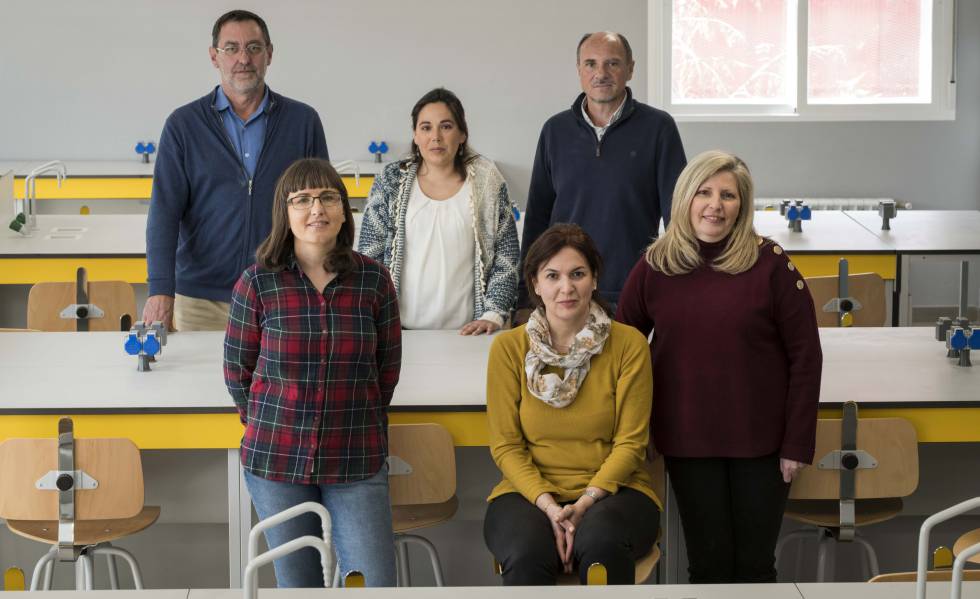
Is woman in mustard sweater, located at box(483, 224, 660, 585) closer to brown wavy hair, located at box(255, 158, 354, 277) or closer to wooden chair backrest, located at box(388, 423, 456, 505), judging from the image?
wooden chair backrest, located at box(388, 423, 456, 505)

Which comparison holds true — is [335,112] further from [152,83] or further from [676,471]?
[676,471]

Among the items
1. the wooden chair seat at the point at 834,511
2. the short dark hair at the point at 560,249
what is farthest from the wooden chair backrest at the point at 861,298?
the short dark hair at the point at 560,249

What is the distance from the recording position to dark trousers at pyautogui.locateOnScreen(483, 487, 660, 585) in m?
2.62

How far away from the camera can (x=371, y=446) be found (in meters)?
2.67

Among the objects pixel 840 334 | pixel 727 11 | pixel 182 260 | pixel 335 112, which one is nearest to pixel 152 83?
pixel 335 112

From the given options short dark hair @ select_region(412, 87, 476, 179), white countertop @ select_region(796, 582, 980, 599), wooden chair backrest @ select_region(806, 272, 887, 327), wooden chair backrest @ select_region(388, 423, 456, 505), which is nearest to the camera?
white countertop @ select_region(796, 582, 980, 599)

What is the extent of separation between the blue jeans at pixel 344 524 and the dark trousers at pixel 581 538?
248mm

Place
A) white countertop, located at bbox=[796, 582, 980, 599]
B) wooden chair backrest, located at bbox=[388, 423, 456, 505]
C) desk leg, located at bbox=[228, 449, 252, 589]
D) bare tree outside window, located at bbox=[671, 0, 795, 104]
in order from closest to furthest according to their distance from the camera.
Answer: white countertop, located at bbox=[796, 582, 980, 599] → wooden chair backrest, located at bbox=[388, 423, 456, 505] → desk leg, located at bbox=[228, 449, 252, 589] → bare tree outside window, located at bbox=[671, 0, 795, 104]

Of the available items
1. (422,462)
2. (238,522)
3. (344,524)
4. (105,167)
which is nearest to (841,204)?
(105,167)

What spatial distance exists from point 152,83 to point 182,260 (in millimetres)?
4376

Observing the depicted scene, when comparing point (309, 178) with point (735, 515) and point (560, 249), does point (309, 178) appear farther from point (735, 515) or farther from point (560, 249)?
point (735, 515)

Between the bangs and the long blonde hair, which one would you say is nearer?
the bangs

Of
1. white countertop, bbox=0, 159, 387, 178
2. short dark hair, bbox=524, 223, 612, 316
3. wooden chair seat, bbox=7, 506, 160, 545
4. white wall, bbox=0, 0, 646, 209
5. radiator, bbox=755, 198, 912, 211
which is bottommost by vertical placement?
wooden chair seat, bbox=7, 506, 160, 545

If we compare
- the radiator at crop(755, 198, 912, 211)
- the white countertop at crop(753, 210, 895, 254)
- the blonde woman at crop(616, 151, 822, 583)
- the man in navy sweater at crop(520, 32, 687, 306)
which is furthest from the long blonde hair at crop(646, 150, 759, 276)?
the radiator at crop(755, 198, 912, 211)
